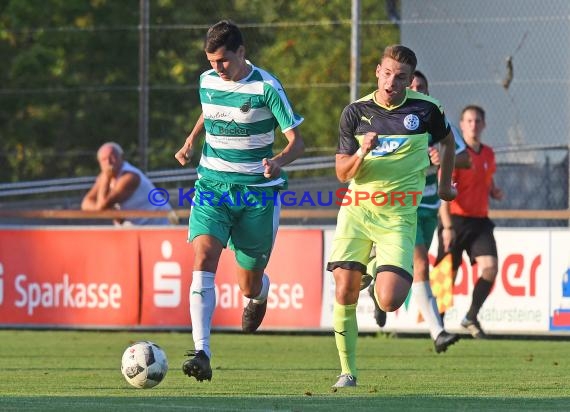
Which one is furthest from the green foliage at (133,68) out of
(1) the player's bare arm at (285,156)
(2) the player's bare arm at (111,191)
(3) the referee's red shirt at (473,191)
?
(1) the player's bare arm at (285,156)

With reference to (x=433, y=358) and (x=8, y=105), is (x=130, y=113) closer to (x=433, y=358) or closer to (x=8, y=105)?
(x=8, y=105)

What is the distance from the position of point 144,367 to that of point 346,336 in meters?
1.33

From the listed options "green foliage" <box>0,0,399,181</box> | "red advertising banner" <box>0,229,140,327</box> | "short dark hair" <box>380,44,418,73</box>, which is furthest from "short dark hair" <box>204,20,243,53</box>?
"green foliage" <box>0,0,399,181</box>

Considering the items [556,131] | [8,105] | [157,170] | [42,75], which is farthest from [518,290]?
[42,75]

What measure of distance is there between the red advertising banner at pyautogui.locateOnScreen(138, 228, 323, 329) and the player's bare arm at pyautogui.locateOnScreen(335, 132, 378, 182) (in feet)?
22.1

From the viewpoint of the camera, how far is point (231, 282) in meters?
16.9

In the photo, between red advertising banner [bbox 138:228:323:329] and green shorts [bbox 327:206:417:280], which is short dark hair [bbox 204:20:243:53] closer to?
green shorts [bbox 327:206:417:280]

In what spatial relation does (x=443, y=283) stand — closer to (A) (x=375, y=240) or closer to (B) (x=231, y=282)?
(B) (x=231, y=282)

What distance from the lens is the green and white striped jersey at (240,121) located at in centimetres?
1053

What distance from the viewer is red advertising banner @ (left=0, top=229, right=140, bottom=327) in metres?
17.2

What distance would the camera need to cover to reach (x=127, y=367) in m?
9.89

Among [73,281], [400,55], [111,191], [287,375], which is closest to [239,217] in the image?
[287,375]

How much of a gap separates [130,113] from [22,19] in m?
8.24

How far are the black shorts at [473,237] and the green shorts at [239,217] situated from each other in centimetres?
438
